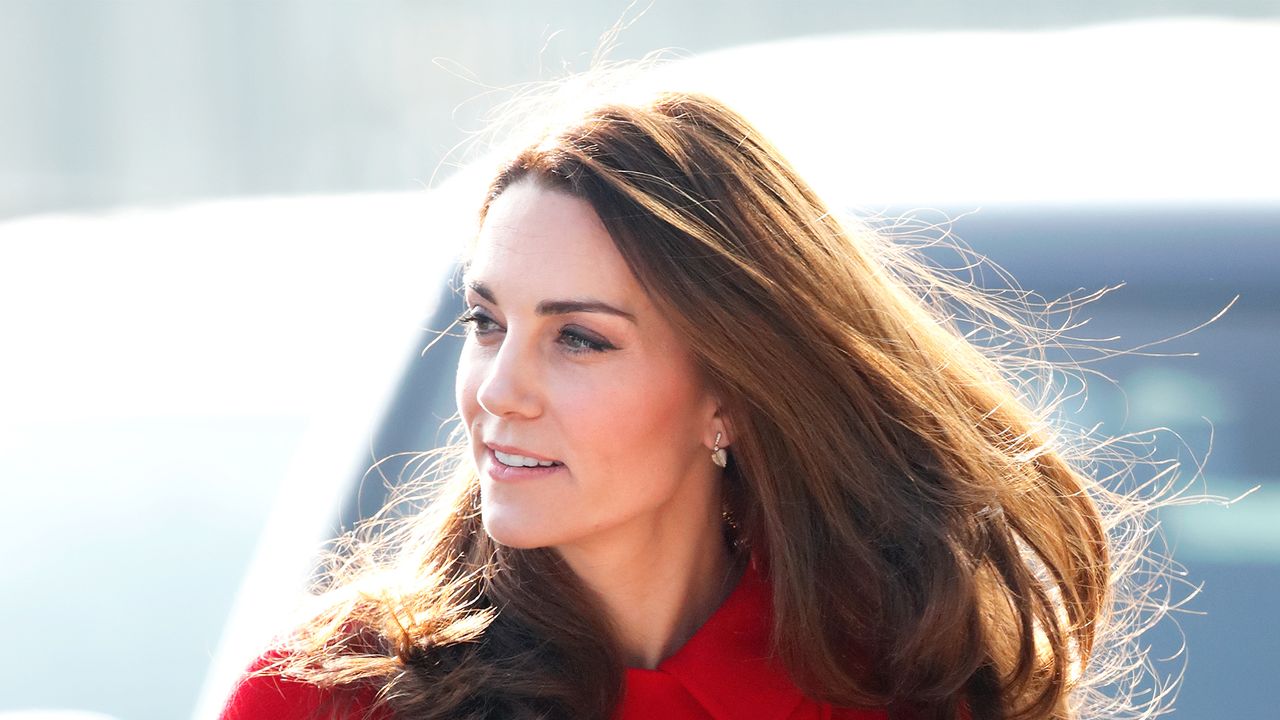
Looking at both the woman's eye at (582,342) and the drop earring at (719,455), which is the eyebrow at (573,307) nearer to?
the woman's eye at (582,342)

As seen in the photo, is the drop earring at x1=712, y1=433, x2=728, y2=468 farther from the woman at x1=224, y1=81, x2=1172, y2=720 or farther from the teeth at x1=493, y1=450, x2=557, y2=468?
the teeth at x1=493, y1=450, x2=557, y2=468

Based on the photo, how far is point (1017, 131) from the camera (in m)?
2.88

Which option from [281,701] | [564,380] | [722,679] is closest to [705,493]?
[722,679]

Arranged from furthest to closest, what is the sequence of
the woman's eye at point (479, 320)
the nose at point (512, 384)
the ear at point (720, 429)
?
the ear at point (720, 429), the woman's eye at point (479, 320), the nose at point (512, 384)

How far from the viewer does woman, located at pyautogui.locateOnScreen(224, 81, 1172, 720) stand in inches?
97.0

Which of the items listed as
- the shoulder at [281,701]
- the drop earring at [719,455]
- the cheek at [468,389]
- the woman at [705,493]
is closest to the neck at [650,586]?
the woman at [705,493]

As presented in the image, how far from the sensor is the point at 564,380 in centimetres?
246

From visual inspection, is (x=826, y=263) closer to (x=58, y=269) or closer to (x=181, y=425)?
(x=181, y=425)

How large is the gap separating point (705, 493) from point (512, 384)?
0.48m

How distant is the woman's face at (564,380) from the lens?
243 cm

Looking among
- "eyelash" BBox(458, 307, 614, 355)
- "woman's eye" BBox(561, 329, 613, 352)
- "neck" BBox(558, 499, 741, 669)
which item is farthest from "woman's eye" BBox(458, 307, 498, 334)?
"neck" BBox(558, 499, 741, 669)

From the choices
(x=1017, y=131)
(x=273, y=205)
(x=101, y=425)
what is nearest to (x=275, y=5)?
(x=273, y=205)

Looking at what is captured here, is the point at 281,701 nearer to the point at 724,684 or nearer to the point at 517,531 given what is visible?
the point at 517,531

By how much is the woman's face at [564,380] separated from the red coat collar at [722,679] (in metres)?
0.20
